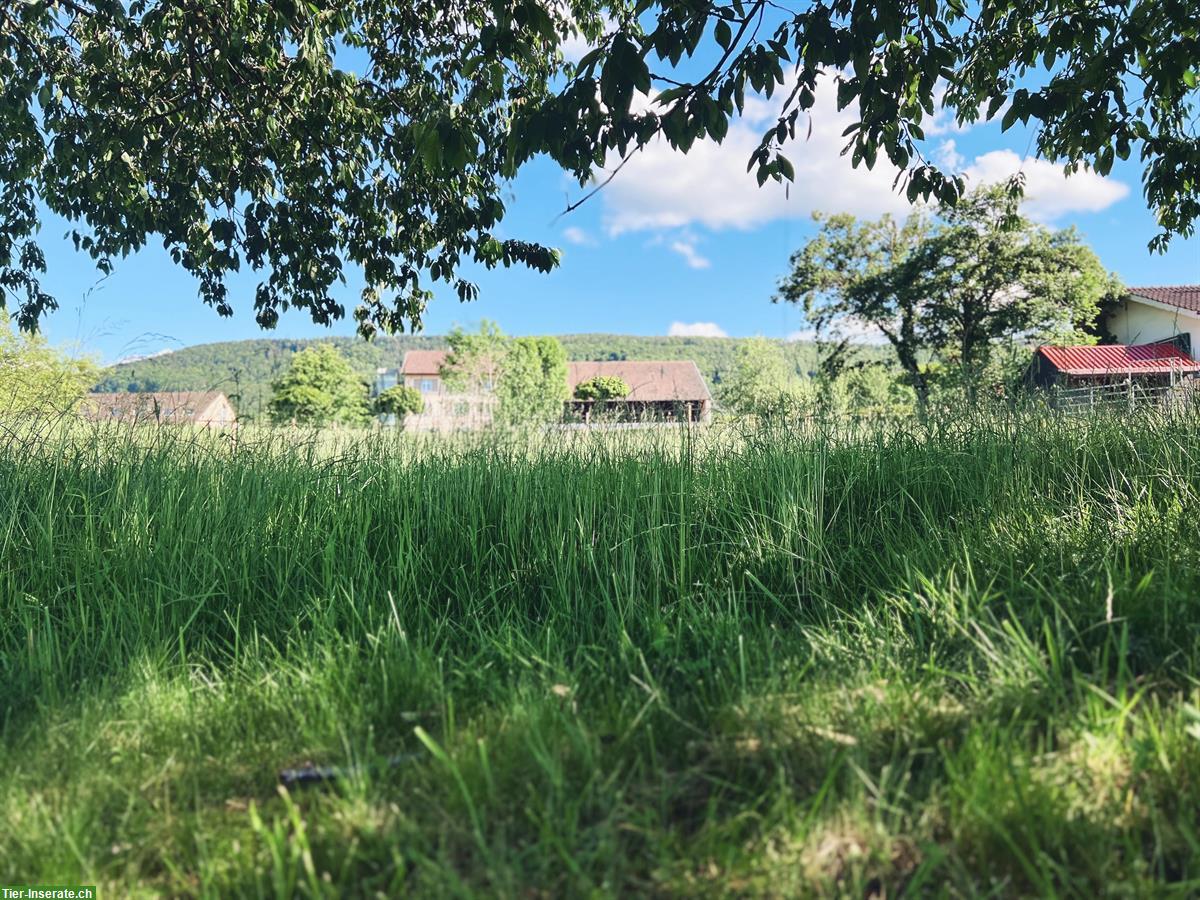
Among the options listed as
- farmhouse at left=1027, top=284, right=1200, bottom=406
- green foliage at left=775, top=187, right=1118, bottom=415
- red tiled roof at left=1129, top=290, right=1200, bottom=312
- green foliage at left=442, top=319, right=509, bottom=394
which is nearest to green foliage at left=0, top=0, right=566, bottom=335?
farmhouse at left=1027, top=284, right=1200, bottom=406

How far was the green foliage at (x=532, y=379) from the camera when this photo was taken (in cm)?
612

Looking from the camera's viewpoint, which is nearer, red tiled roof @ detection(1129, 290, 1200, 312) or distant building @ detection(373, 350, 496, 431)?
distant building @ detection(373, 350, 496, 431)

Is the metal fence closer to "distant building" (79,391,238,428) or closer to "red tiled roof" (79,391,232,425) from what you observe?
"distant building" (79,391,238,428)

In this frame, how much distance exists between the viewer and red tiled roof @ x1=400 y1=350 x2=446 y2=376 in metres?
88.6

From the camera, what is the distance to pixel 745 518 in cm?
341

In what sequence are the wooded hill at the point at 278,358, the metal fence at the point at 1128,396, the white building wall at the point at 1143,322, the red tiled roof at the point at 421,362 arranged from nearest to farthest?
the metal fence at the point at 1128,396
the wooded hill at the point at 278,358
the white building wall at the point at 1143,322
the red tiled roof at the point at 421,362

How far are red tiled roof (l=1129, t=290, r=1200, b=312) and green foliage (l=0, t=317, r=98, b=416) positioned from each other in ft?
106

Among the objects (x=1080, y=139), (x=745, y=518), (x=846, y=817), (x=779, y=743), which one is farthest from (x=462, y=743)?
(x=1080, y=139)

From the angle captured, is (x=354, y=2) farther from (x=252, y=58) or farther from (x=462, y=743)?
(x=462, y=743)

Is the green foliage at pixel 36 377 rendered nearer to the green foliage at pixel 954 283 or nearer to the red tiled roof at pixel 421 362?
the green foliage at pixel 954 283

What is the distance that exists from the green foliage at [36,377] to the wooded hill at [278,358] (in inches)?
15.5

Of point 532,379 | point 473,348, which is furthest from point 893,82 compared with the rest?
point 473,348

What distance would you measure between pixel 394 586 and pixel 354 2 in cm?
667

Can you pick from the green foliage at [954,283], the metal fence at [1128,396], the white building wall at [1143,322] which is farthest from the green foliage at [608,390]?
the white building wall at [1143,322]
